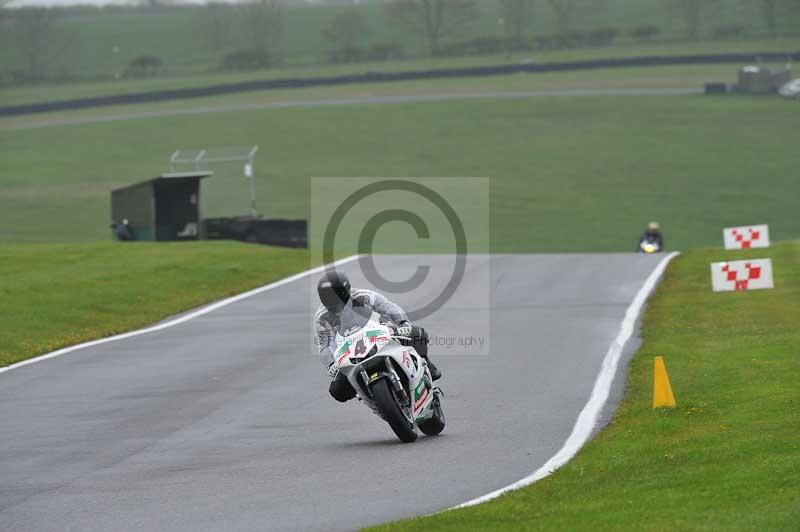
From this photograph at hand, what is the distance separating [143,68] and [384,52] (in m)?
17.5

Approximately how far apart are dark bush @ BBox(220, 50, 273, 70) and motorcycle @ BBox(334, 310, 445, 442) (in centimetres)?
8159

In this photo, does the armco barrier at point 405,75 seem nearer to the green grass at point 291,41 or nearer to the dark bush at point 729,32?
the green grass at point 291,41

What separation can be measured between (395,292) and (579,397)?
1355cm

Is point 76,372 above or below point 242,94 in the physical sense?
below

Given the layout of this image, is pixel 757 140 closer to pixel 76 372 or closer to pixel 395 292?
pixel 395 292

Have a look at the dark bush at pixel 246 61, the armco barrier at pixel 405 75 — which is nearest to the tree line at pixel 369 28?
the dark bush at pixel 246 61

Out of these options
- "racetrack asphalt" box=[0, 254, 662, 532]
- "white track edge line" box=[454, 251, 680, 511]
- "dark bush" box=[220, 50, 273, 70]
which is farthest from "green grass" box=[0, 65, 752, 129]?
"white track edge line" box=[454, 251, 680, 511]

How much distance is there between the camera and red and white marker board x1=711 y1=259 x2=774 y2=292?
23875 mm

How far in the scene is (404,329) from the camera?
36.8 ft

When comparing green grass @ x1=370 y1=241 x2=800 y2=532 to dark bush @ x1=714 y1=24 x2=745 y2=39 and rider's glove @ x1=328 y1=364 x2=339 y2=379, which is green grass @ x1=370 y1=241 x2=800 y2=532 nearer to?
rider's glove @ x1=328 y1=364 x2=339 y2=379

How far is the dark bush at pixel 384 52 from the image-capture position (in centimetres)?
9294

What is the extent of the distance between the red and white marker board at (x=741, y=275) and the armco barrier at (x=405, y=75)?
55.4 meters

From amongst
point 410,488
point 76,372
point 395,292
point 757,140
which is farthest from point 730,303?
point 757,140

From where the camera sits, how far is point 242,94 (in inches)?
3078
